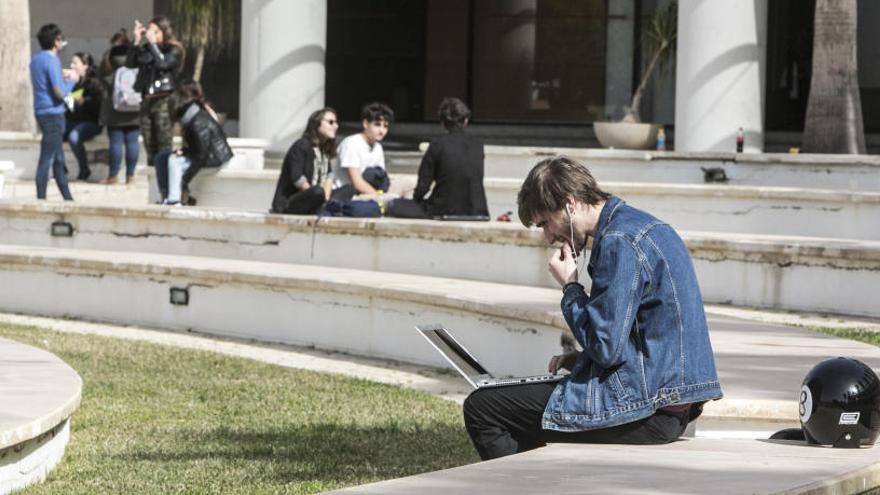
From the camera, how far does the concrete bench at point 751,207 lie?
13.1 meters

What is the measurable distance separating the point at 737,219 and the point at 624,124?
18.5 feet

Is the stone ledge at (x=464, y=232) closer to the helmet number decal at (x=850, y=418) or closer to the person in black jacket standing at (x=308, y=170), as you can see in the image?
the person in black jacket standing at (x=308, y=170)

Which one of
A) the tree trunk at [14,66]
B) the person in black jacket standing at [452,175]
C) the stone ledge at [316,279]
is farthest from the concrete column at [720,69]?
the tree trunk at [14,66]

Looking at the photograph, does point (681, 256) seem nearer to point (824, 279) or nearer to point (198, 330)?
point (824, 279)

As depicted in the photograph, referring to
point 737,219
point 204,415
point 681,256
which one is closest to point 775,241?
point 737,219

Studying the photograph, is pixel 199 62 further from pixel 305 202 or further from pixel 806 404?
pixel 806 404

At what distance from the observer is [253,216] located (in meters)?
13.2

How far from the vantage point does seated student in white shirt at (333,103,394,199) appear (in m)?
13.2

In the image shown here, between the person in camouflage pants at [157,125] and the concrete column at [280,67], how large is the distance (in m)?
2.95

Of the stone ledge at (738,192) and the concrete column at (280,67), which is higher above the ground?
the concrete column at (280,67)

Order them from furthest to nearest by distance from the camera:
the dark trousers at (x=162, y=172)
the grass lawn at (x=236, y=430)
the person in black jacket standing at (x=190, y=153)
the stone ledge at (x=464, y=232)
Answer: the dark trousers at (x=162, y=172) < the person in black jacket standing at (x=190, y=153) < the stone ledge at (x=464, y=232) < the grass lawn at (x=236, y=430)

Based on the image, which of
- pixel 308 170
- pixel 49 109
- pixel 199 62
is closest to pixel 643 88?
pixel 199 62

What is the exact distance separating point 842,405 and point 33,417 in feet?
9.73

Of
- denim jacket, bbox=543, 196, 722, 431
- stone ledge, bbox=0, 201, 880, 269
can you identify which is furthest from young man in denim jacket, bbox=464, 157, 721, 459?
stone ledge, bbox=0, 201, 880, 269
